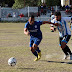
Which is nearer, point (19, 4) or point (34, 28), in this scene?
point (34, 28)

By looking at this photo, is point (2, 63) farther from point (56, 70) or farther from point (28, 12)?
point (28, 12)

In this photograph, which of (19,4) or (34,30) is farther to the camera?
(19,4)

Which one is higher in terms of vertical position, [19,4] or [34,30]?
[34,30]

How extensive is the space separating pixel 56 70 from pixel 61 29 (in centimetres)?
229

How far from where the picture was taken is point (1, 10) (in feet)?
139

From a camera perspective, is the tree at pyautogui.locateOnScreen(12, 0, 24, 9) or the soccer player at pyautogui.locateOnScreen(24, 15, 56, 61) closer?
the soccer player at pyautogui.locateOnScreen(24, 15, 56, 61)

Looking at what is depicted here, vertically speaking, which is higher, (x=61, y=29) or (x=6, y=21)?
(x=61, y=29)

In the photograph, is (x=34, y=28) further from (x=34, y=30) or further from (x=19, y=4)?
(x=19, y=4)

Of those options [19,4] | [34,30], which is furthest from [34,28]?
[19,4]

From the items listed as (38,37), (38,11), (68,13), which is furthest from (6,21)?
(38,37)

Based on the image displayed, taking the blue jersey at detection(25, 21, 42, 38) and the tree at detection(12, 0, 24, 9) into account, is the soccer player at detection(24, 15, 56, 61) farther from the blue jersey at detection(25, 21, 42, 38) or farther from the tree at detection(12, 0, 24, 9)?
the tree at detection(12, 0, 24, 9)

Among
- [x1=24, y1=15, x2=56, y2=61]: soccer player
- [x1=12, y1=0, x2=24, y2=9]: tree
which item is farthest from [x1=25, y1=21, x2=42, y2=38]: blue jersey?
[x1=12, y1=0, x2=24, y2=9]: tree

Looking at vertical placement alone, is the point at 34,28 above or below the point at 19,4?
above

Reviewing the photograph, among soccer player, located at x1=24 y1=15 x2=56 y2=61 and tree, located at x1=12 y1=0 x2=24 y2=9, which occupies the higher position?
soccer player, located at x1=24 y1=15 x2=56 y2=61
